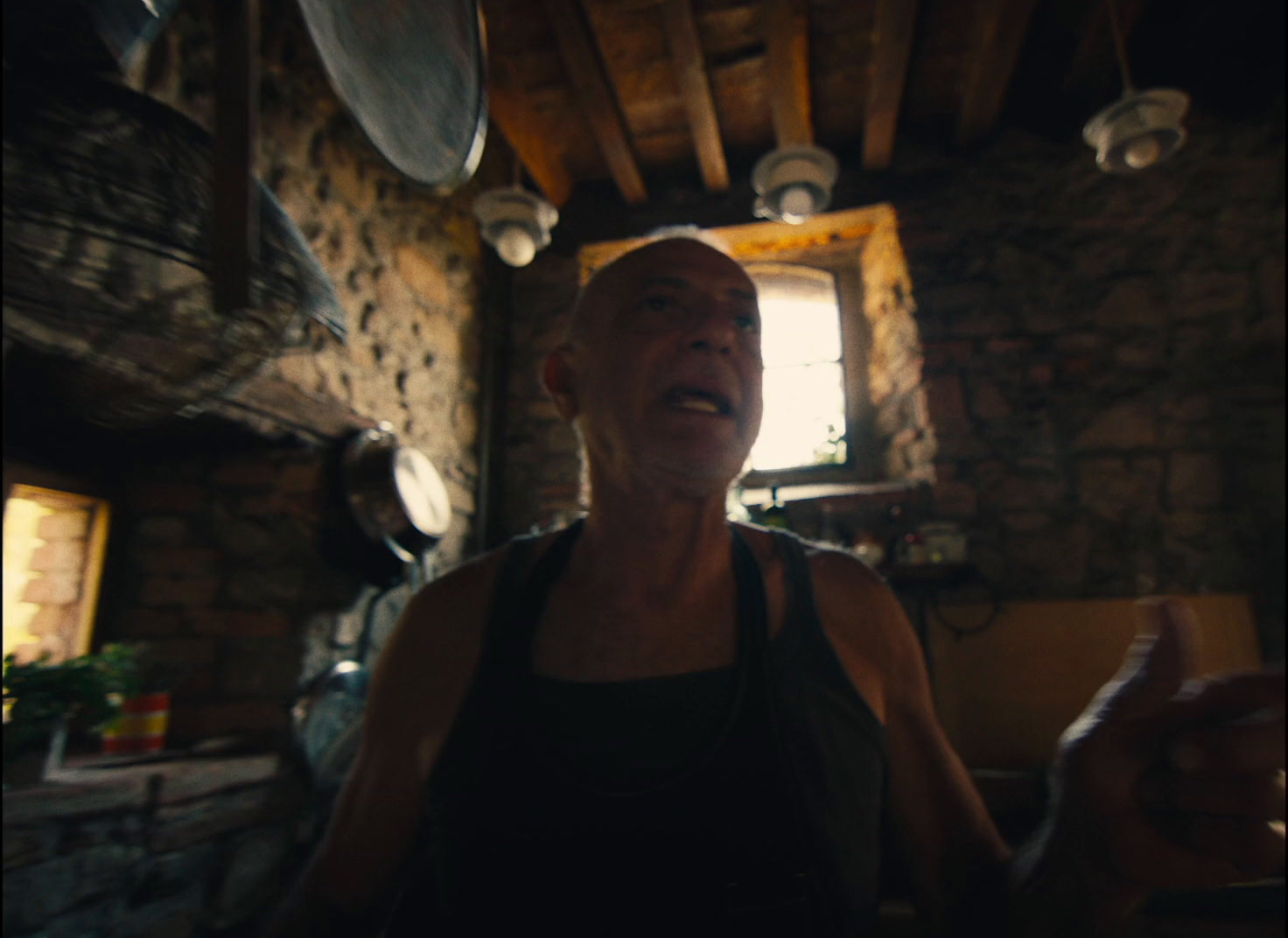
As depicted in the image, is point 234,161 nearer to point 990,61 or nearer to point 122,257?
point 122,257

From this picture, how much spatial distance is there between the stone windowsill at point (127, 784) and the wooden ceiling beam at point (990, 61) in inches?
168

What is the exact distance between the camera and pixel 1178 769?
1.79ft

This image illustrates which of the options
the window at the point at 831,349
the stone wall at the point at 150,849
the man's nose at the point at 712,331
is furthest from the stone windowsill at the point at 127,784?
the window at the point at 831,349

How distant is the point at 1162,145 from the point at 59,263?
361 cm

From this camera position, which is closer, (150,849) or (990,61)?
(150,849)

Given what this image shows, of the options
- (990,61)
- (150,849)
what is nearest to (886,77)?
(990,61)

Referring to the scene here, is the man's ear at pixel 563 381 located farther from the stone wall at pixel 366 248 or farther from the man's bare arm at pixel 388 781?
the stone wall at pixel 366 248

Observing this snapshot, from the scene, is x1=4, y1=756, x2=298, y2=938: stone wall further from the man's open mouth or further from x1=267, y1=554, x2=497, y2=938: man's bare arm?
the man's open mouth

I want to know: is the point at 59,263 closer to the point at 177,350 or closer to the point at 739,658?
the point at 177,350

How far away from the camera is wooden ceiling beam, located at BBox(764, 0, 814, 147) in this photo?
2.91 m

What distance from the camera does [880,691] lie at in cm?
92

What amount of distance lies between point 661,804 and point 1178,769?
516 millimetres

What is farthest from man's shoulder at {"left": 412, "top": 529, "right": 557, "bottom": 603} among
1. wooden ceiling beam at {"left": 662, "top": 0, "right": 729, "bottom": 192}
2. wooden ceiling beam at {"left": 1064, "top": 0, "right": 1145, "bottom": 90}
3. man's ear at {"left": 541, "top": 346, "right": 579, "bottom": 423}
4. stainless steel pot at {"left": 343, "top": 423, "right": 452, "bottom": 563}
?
wooden ceiling beam at {"left": 1064, "top": 0, "right": 1145, "bottom": 90}

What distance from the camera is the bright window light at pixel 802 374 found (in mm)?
3928
